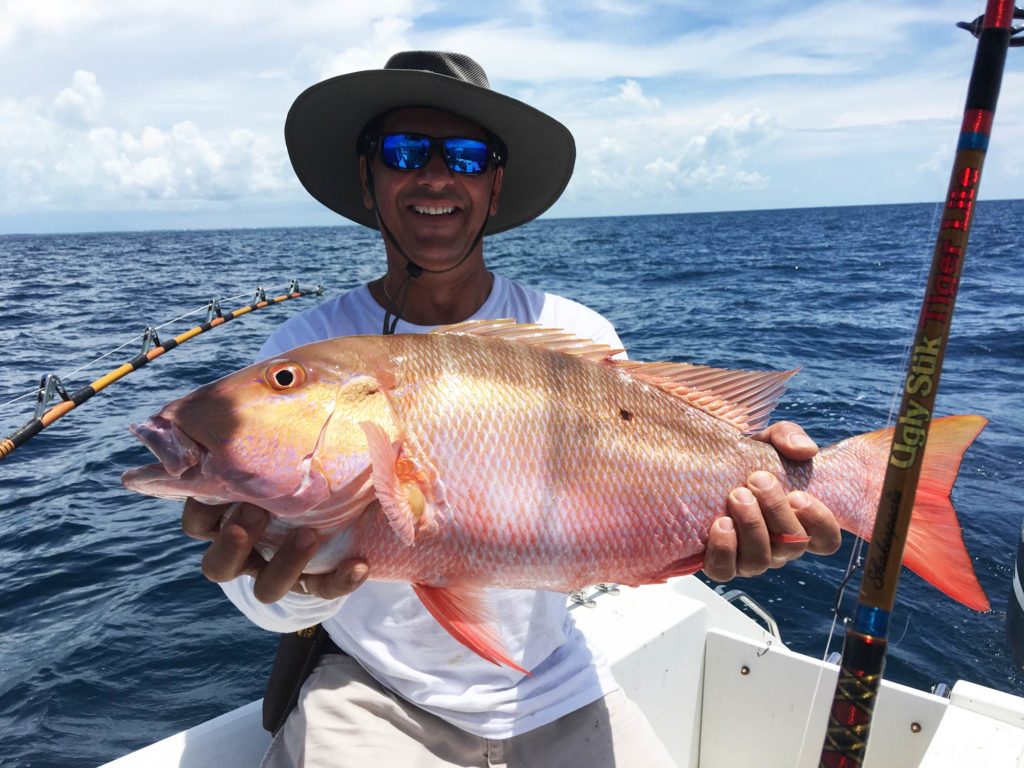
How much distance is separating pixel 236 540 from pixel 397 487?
0.39 metres

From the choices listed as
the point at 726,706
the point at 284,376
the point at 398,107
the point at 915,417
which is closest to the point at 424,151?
the point at 398,107

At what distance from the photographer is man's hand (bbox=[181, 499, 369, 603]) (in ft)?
5.20

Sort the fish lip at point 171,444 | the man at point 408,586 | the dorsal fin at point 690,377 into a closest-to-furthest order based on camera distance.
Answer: the fish lip at point 171,444 → the man at point 408,586 → the dorsal fin at point 690,377

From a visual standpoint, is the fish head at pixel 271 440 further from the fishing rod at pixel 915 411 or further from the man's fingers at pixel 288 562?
the fishing rod at pixel 915 411

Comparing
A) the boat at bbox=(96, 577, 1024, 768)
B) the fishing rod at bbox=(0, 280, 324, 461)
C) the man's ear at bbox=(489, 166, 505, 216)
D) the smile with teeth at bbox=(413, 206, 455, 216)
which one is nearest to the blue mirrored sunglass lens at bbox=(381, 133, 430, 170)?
the smile with teeth at bbox=(413, 206, 455, 216)

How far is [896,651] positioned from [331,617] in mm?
4634

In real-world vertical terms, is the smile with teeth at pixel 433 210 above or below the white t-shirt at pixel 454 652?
above

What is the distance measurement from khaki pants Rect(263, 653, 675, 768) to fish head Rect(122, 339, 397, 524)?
2.82 feet

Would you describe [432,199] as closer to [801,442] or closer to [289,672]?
[801,442]

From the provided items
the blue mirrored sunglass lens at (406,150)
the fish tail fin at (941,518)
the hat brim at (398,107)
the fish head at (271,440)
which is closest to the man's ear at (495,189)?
the hat brim at (398,107)

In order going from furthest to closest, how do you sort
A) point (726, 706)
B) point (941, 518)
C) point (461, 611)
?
point (726, 706)
point (941, 518)
point (461, 611)

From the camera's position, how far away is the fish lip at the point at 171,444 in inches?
58.7

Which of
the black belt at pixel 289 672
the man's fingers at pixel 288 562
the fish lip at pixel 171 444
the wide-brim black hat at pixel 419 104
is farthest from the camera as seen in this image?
the wide-brim black hat at pixel 419 104

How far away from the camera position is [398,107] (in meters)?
2.57
